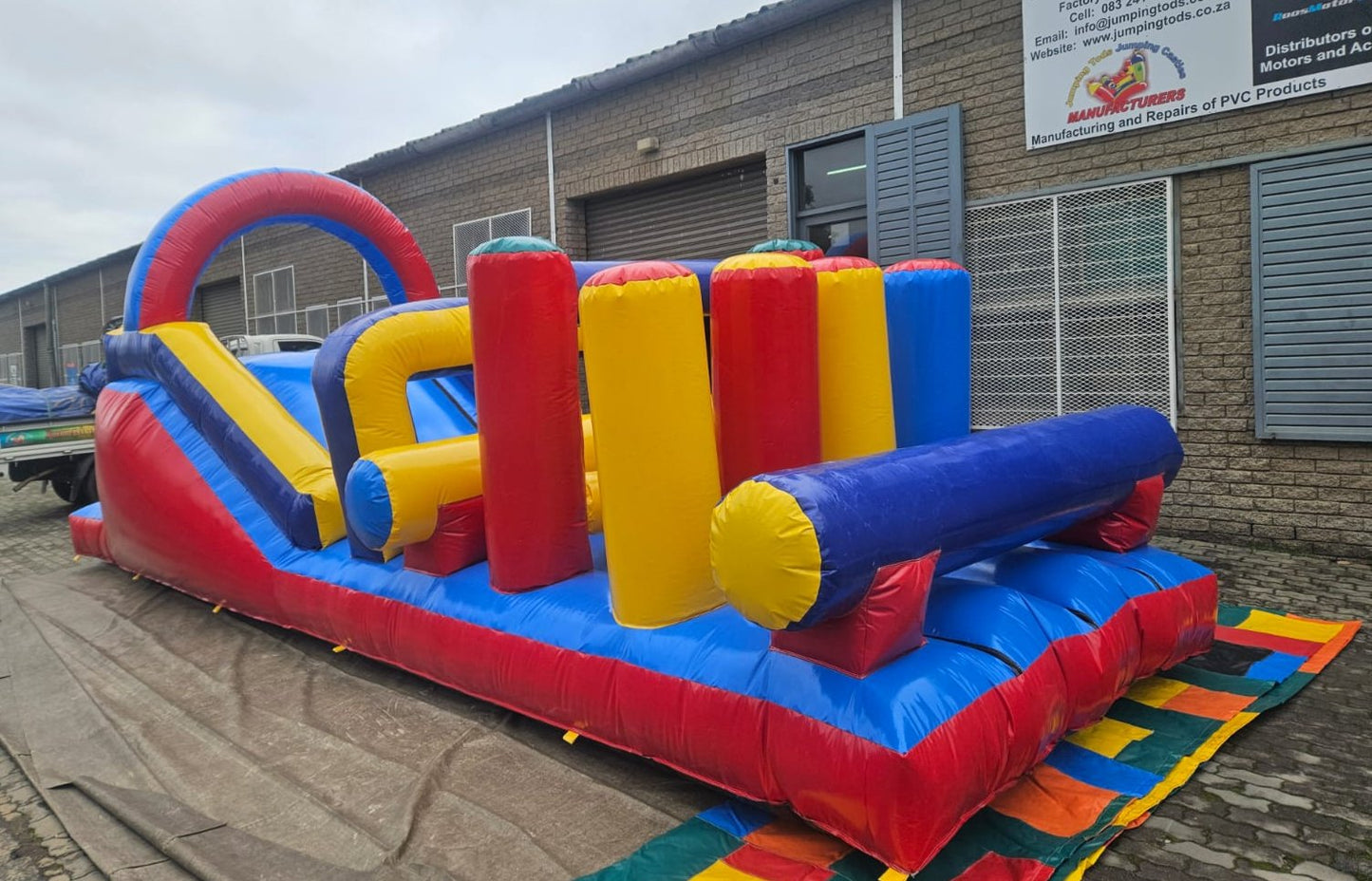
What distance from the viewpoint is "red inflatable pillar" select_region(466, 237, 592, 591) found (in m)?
2.97

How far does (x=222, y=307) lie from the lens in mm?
15430

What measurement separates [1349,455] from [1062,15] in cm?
323

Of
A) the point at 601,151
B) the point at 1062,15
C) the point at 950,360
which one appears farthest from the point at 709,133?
the point at 950,360

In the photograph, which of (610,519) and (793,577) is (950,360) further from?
(793,577)

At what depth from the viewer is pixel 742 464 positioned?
2725 millimetres

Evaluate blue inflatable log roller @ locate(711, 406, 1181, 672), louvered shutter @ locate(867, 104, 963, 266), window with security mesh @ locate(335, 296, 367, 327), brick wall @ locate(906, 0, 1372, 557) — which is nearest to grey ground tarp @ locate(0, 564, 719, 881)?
blue inflatable log roller @ locate(711, 406, 1181, 672)

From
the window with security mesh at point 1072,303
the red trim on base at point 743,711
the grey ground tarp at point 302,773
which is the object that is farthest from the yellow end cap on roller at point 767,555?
the window with security mesh at point 1072,303

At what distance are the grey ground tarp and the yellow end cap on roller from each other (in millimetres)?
826

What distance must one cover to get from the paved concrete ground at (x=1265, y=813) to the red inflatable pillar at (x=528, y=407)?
1497mm

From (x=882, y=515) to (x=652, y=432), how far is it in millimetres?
791

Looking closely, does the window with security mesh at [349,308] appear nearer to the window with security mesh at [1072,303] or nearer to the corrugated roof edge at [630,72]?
the corrugated roof edge at [630,72]

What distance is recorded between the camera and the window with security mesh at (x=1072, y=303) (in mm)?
5559

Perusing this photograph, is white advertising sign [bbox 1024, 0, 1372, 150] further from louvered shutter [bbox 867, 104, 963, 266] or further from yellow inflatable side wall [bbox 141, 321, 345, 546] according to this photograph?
yellow inflatable side wall [bbox 141, 321, 345, 546]

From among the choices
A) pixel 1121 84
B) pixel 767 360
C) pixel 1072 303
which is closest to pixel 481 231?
pixel 1072 303
